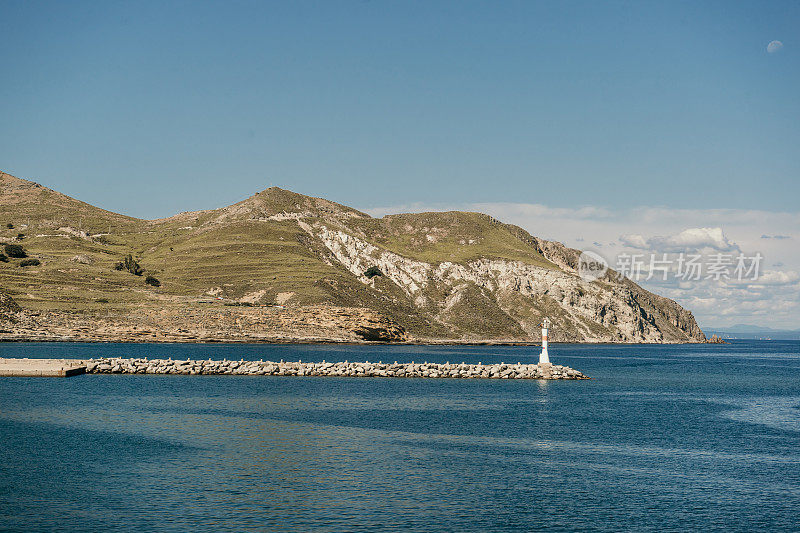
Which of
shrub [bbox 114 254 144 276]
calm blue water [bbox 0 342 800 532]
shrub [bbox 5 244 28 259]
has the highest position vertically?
shrub [bbox 5 244 28 259]

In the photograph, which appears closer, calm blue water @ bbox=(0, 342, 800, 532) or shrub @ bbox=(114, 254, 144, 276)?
calm blue water @ bbox=(0, 342, 800, 532)

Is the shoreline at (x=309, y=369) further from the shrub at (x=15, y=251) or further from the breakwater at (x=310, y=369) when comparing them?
the shrub at (x=15, y=251)

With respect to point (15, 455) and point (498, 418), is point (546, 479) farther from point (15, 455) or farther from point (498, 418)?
point (15, 455)

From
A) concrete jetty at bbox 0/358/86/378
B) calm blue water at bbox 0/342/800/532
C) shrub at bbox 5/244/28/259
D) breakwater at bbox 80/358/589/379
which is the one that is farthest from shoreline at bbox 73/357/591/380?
shrub at bbox 5/244/28/259

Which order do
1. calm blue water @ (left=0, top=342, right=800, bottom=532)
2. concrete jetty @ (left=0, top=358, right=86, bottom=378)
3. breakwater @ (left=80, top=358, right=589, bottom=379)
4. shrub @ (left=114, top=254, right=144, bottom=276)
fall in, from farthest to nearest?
shrub @ (left=114, top=254, right=144, bottom=276), breakwater @ (left=80, top=358, right=589, bottom=379), concrete jetty @ (left=0, top=358, right=86, bottom=378), calm blue water @ (left=0, top=342, right=800, bottom=532)

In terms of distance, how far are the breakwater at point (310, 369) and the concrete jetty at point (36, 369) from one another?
423 centimetres

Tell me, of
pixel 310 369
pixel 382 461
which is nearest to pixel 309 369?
pixel 310 369

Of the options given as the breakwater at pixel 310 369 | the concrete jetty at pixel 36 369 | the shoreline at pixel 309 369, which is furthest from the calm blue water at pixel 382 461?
the breakwater at pixel 310 369

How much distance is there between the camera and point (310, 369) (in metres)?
87.6

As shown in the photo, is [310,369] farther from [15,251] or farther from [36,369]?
[15,251]

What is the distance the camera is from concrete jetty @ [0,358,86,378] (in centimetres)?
7556

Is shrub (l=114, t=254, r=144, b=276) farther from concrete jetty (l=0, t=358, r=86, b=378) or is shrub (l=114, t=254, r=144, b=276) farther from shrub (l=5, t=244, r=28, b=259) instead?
concrete jetty (l=0, t=358, r=86, b=378)

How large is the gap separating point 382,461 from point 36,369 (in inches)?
2162

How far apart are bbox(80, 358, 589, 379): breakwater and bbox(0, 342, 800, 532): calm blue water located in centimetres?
1433
